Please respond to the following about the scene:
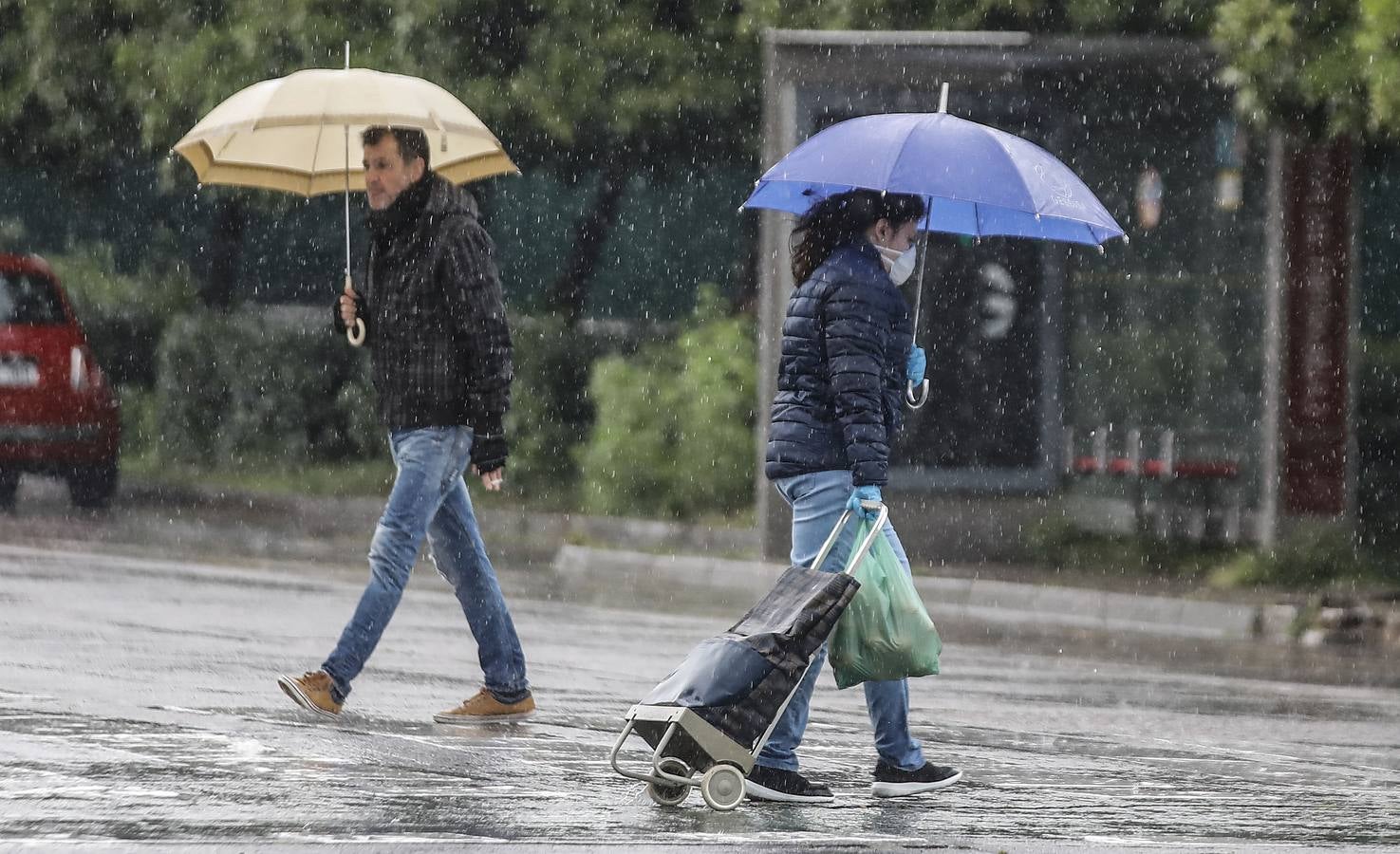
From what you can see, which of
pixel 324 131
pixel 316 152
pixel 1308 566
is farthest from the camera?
pixel 1308 566

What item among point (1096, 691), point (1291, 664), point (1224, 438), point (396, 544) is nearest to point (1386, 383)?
point (1224, 438)

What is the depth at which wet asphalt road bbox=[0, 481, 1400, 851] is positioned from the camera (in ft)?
22.1

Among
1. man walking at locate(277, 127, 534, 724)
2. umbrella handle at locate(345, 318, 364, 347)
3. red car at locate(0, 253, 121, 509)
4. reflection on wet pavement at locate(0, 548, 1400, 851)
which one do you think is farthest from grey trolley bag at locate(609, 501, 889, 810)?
red car at locate(0, 253, 121, 509)

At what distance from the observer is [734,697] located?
700cm

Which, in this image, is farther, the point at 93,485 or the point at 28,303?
the point at 93,485

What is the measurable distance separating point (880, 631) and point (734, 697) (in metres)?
0.45

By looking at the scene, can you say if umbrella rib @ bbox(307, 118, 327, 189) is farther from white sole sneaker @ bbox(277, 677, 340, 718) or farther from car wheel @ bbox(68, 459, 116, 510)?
car wheel @ bbox(68, 459, 116, 510)

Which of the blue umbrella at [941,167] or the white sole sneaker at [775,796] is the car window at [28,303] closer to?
the blue umbrella at [941,167]

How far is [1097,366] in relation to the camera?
58.3 ft

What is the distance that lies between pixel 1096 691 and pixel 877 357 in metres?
3.92

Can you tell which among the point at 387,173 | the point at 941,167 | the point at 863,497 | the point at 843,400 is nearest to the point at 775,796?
the point at 863,497

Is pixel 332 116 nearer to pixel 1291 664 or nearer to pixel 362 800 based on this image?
pixel 362 800

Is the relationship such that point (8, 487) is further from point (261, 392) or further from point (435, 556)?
point (435, 556)

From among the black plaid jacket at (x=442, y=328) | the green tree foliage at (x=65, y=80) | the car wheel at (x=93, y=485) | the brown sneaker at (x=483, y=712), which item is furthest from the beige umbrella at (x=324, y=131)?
the green tree foliage at (x=65, y=80)
